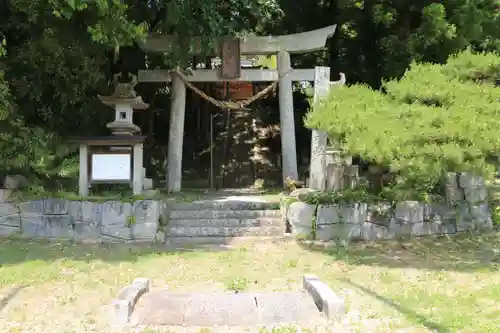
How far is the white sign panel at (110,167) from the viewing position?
388 inches

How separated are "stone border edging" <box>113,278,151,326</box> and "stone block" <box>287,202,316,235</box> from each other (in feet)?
13.4

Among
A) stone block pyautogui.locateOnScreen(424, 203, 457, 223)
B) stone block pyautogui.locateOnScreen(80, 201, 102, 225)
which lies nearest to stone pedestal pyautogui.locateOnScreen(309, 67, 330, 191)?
stone block pyautogui.locateOnScreen(424, 203, 457, 223)

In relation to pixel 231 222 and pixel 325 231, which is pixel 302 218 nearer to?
pixel 325 231

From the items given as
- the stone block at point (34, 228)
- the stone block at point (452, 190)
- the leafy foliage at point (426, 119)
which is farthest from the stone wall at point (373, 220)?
the stone block at point (34, 228)

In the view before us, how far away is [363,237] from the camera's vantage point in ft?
30.7

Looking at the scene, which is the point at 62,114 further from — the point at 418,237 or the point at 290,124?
the point at 418,237

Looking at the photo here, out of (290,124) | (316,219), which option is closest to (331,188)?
(316,219)

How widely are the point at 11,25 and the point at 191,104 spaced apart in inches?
404

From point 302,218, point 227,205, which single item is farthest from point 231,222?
point 302,218

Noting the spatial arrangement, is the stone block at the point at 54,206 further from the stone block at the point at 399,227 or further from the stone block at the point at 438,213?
the stone block at the point at 438,213

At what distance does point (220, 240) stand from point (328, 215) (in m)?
2.09

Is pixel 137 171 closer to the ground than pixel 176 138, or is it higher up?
closer to the ground

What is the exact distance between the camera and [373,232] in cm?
939

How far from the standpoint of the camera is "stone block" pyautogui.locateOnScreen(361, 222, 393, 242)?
9.37 m
